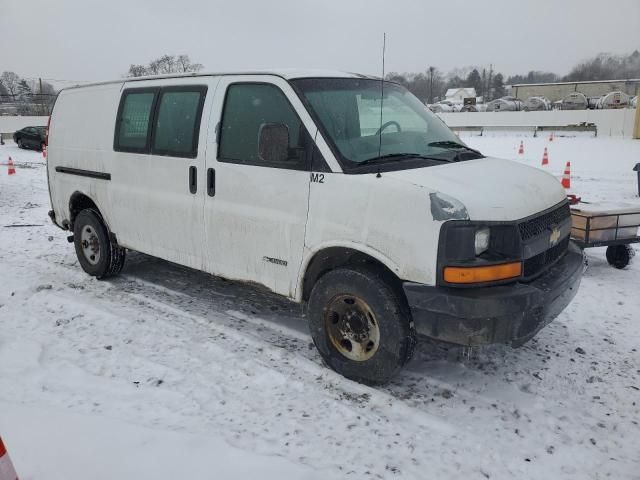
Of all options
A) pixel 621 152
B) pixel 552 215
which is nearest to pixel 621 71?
pixel 621 152

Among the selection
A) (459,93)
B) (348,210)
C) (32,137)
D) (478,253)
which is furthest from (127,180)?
(459,93)

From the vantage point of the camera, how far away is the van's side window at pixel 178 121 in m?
4.44

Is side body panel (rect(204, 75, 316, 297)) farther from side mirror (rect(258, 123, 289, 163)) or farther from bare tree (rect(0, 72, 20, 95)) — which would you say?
bare tree (rect(0, 72, 20, 95))

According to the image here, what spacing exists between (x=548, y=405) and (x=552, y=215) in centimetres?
131

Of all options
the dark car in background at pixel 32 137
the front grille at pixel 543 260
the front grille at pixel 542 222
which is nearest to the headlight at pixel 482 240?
the front grille at pixel 542 222

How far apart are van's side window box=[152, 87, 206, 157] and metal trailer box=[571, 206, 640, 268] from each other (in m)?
4.22

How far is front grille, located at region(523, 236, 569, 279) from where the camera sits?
3309mm

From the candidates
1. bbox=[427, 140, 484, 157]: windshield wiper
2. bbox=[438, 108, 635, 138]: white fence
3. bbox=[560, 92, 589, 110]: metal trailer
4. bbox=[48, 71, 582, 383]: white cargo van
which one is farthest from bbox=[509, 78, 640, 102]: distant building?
bbox=[48, 71, 582, 383]: white cargo van

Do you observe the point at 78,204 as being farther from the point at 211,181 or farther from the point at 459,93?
the point at 459,93

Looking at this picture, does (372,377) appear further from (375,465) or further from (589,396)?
(589,396)

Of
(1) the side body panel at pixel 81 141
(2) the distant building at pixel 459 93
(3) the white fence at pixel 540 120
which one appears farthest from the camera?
(2) the distant building at pixel 459 93

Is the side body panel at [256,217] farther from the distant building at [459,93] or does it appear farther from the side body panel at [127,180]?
the distant building at [459,93]

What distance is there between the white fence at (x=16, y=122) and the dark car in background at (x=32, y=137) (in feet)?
37.8

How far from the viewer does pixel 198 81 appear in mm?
4527
